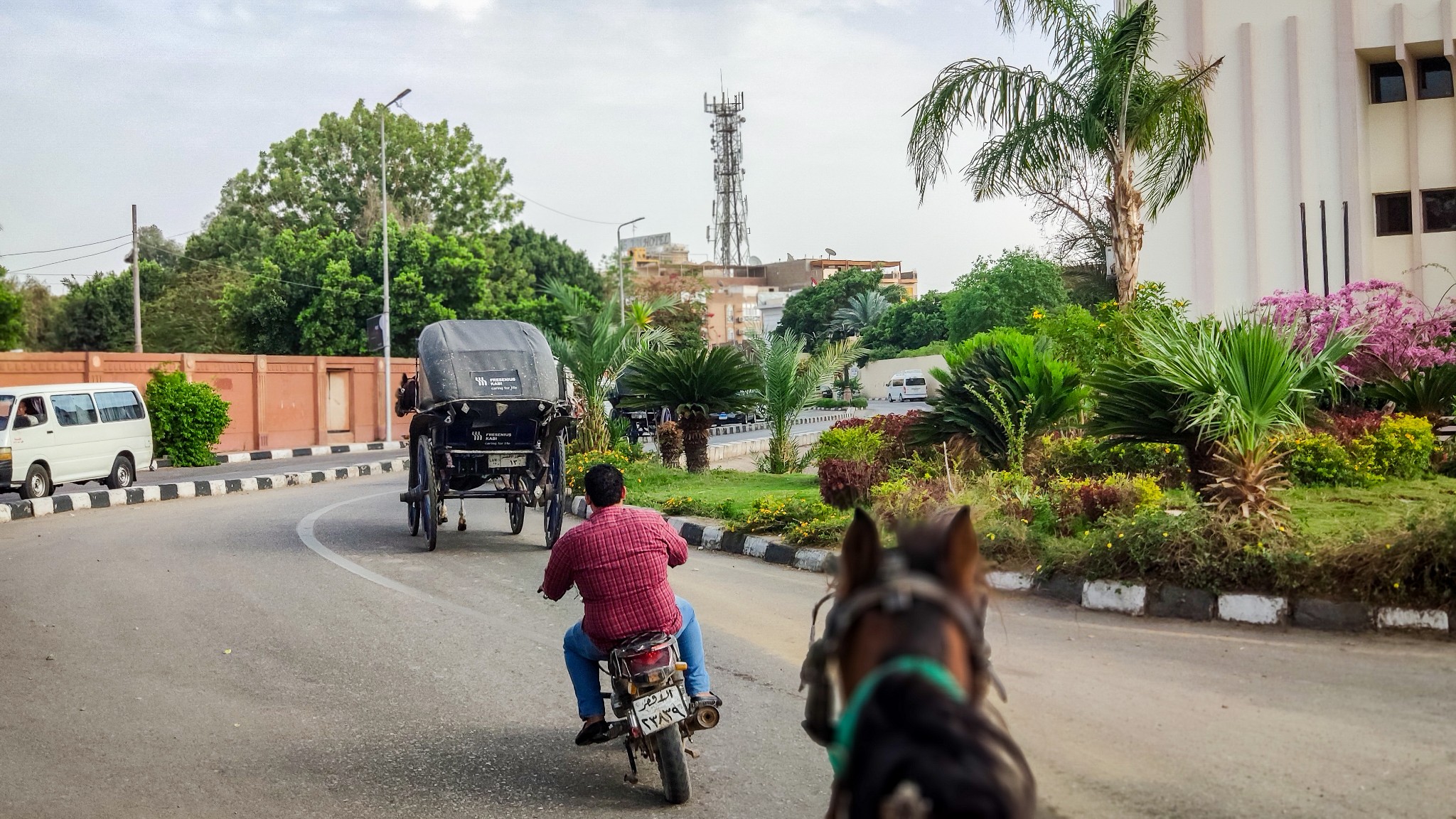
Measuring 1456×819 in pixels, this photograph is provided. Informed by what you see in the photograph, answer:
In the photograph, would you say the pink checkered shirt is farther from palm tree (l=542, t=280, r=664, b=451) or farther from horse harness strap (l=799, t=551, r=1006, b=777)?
palm tree (l=542, t=280, r=664, b=451)

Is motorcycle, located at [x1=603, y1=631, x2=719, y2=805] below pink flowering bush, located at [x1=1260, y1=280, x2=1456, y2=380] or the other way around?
below

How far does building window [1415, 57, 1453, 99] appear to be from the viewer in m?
28.7

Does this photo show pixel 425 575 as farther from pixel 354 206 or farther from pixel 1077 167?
pixel 354 206

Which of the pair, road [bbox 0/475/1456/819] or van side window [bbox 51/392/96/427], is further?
van side window [bbox 51/392/96/427]

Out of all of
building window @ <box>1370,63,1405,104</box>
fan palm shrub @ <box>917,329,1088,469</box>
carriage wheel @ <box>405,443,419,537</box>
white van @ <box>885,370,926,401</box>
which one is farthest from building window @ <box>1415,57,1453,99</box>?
white van @ <box>885,370,926,401</box>

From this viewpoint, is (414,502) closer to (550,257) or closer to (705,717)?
(705,717)

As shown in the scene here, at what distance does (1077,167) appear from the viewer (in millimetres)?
18391

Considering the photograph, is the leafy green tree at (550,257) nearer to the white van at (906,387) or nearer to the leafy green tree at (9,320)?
the white van at (906,387)

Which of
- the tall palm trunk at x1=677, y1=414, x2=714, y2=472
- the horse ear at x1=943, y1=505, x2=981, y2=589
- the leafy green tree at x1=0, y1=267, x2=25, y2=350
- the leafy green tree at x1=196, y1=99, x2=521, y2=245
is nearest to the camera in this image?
the horse ear at x1=943, y1=505, x2=981, y2=589

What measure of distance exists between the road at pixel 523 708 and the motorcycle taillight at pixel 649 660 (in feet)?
1.70

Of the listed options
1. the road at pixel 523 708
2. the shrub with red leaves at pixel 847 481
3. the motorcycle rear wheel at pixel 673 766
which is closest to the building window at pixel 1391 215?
the shrub with red leaves at pixel 847 481

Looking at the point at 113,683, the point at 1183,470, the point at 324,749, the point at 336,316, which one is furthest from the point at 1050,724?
the point at 336,316

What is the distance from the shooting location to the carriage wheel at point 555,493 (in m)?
12.6

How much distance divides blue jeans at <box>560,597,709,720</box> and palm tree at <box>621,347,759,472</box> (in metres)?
14.0
